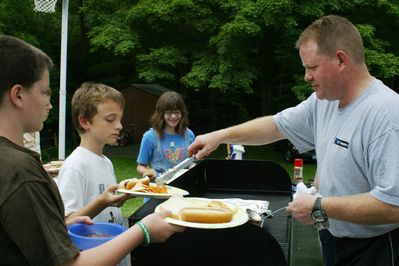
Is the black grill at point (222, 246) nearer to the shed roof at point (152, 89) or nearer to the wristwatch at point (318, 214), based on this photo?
the wristwatch at point (318, 214)

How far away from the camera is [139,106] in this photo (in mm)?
18859

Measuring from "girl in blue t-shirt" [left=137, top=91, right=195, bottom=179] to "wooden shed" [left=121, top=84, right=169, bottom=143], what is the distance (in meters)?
14.7

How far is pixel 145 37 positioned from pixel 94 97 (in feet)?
45.5

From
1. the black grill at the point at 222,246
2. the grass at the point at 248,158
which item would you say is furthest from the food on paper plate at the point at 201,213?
the grass at the point at 248,158

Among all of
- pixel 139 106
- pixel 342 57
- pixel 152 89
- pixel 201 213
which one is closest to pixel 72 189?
pixel 201 213

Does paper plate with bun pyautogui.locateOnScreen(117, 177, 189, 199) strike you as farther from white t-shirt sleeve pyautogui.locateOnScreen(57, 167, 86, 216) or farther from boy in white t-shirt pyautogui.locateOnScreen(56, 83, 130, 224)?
white t-shirt sleeve pyautogui.locateOnScreen(57, 167, 86, 216)

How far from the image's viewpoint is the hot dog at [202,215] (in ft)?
5.25

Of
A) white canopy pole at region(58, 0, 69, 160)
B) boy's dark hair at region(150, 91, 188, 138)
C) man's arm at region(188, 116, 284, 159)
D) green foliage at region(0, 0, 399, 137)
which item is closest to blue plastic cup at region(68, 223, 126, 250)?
man's arm at region(188, 116, 284, 159)

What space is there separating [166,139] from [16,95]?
2573 mm

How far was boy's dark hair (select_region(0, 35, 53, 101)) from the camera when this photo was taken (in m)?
1.23

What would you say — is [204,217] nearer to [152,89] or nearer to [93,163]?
[93,163]

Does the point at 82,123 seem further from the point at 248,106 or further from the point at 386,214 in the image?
the point at 248,106

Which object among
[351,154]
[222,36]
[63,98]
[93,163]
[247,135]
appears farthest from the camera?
[222,36]

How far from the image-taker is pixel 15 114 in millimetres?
1271
